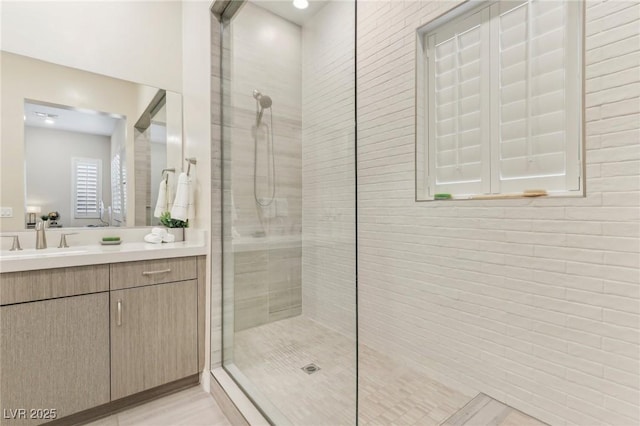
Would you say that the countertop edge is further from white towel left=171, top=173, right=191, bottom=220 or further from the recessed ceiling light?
the recessed ceiling light

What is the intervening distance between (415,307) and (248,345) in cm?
115

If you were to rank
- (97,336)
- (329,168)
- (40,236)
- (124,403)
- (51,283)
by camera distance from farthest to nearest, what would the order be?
(40,236) < (124,403) < (97,336) < (51,283) < (329,168)

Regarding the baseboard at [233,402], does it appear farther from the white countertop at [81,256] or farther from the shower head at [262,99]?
the shower head at [262,99]

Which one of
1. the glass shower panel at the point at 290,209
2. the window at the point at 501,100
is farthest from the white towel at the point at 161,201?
the window at the point at 501,100

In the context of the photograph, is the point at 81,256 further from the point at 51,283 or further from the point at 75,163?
the point at 75,163

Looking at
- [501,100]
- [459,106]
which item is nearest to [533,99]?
[501,100]

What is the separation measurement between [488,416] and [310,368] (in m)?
1.02

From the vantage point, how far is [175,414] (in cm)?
155

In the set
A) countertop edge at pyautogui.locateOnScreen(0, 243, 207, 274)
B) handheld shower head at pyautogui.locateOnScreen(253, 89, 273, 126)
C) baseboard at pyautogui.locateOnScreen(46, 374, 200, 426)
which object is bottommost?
baseboard at pyautogui.locateOnScreen(46, 374, 200, 426)

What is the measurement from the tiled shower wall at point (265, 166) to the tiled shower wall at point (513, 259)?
35cm

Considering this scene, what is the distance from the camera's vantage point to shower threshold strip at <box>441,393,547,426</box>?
149 centimetres

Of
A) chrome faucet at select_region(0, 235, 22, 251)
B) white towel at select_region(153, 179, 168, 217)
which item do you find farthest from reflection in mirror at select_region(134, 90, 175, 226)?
chrome faucet at select_region(0, 235, 22, 251)

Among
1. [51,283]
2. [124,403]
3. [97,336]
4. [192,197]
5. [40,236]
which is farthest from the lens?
[192,197]

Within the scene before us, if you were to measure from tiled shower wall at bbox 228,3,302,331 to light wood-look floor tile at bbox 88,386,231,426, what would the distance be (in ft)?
1.46
